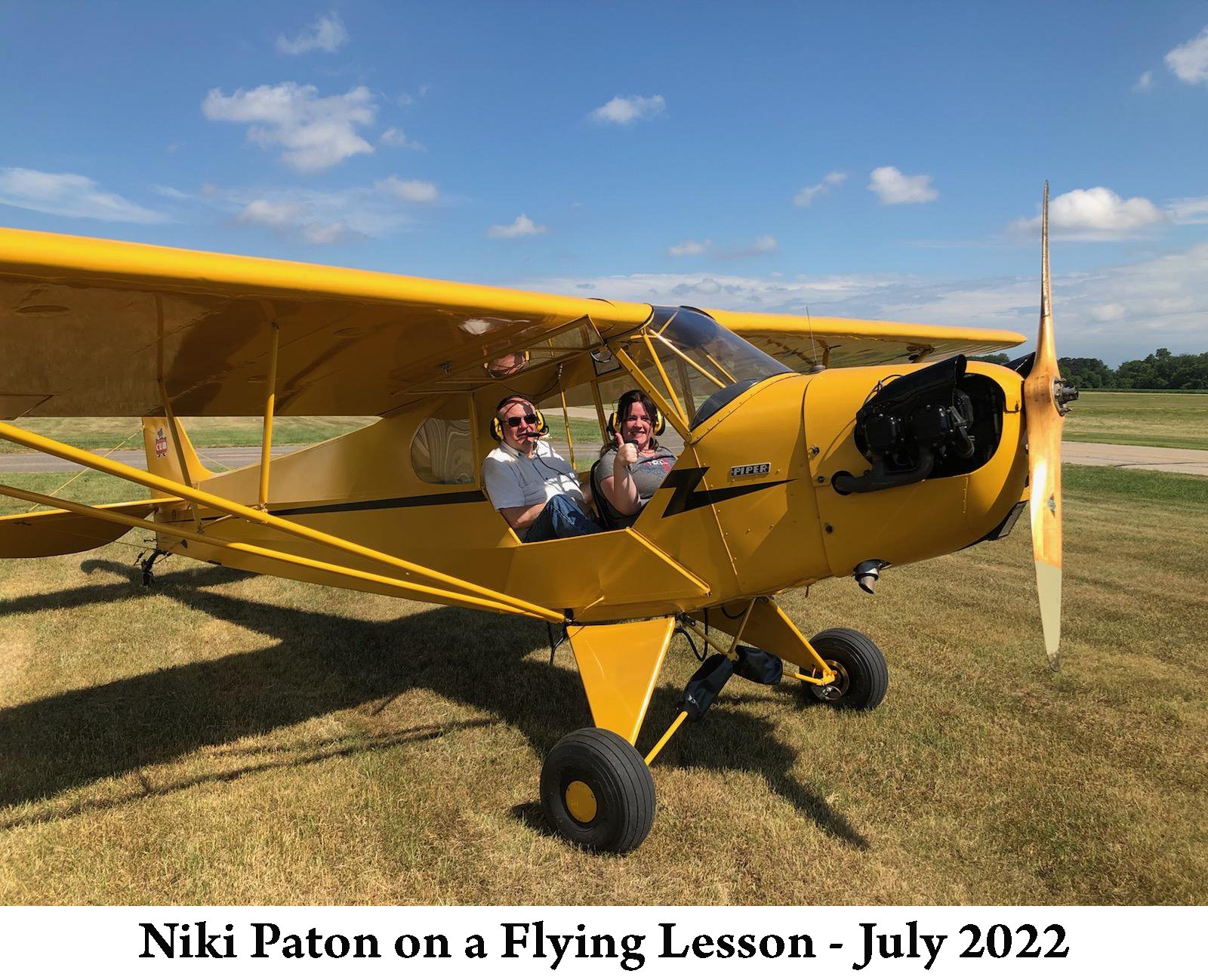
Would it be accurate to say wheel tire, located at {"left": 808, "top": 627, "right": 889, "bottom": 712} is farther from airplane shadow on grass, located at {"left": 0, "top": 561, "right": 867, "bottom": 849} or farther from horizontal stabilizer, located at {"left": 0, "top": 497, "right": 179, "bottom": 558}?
horizontal stabilizer, located at {"left": 0, "top": 497, "right": 179, "bottom": 558}

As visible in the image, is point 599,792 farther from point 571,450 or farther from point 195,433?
point 195,433

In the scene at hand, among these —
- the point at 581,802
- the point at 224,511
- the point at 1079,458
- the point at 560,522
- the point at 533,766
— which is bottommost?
the point at 533,766

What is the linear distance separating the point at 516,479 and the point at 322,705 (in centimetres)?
198

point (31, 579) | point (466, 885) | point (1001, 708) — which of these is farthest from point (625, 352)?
point (31, 579)

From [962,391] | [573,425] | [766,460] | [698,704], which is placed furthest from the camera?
[573,425]

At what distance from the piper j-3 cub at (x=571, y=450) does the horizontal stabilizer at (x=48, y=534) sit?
5.59ft

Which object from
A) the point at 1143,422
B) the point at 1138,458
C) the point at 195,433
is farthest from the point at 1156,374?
the point at 195,433

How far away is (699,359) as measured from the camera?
3.74 meters

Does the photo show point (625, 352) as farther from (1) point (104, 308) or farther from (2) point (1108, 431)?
(2) point (1108, 431)

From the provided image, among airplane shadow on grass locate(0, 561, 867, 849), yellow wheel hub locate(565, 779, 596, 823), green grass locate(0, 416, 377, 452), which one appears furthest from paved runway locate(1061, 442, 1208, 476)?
green grass locate(0, 416, 377, 452)

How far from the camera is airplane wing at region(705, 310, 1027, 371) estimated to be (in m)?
5.48

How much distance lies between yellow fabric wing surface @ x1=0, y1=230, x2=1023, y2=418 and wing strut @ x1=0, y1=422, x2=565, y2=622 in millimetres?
489

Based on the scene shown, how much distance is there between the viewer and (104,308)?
287 cm

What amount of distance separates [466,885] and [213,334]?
265 centimetres
